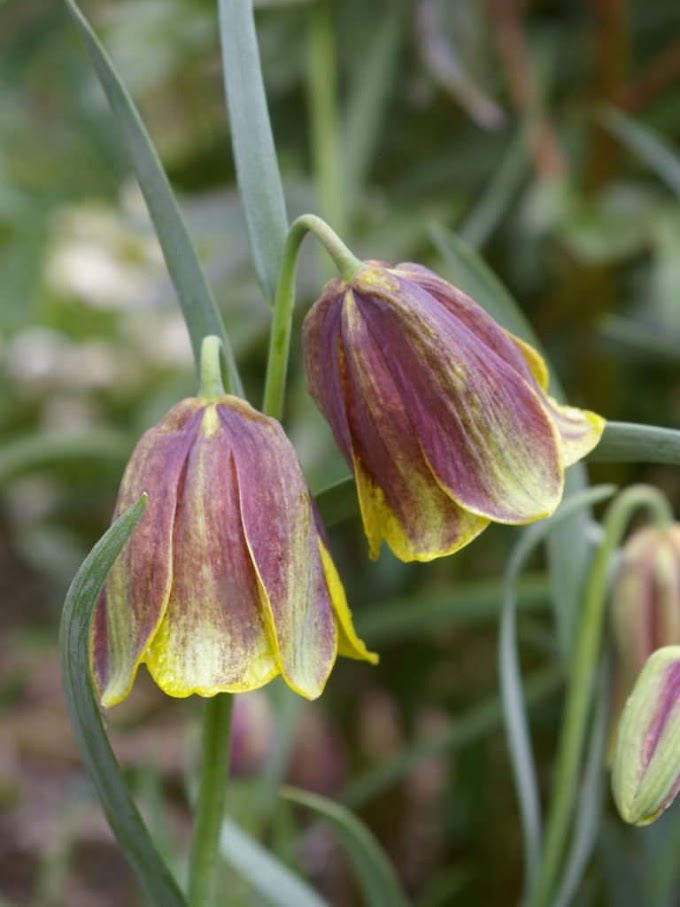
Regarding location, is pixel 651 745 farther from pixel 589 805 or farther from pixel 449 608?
pixel 449 608

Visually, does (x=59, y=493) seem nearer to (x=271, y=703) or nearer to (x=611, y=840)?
(x=271, y=703)

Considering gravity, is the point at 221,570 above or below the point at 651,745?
above

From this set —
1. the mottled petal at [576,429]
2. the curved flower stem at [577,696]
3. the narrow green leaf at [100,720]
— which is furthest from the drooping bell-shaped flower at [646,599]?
the narrow green leaf at [100,720]

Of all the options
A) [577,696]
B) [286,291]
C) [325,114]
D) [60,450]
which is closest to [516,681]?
[577,696]

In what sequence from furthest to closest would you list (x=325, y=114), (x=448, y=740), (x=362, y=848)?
(x=325, y=114) → (x=448, y=740) → (x=362, y=848)

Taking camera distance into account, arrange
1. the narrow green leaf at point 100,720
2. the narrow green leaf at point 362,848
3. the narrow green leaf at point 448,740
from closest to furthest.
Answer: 1. the narrow green leaf at point 100,720
2. the narrow green leaf at point 362,848
3. the narrow green leaf at point 448,740

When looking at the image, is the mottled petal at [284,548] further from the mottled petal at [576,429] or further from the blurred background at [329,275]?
the blurred background at [329,275]
